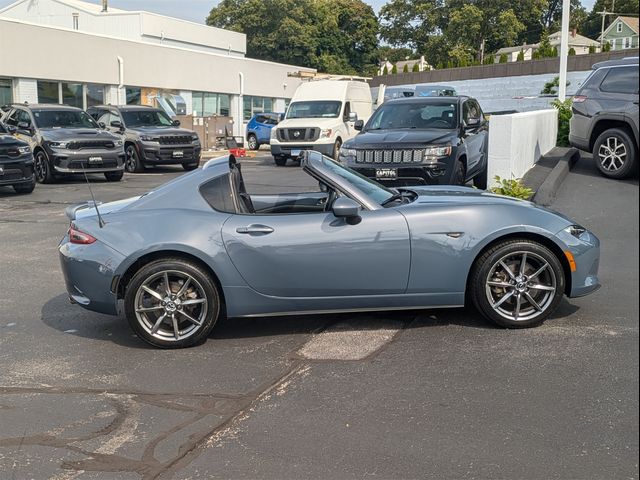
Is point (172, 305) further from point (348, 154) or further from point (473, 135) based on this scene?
point (473, 135)

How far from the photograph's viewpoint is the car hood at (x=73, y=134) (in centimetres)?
1877

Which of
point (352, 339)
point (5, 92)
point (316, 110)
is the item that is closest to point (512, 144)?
point (352, 339)

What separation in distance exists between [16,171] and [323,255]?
12.2 m

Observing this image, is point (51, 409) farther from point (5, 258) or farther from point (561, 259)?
point (5, 258)

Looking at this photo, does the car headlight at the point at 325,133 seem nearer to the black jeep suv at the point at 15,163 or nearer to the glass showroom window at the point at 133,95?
the black jeep suv at the point at 15,163

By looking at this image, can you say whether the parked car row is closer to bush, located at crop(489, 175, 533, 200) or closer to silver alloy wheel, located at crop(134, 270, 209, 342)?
bush, located at crop(489, 175, 533, 200)

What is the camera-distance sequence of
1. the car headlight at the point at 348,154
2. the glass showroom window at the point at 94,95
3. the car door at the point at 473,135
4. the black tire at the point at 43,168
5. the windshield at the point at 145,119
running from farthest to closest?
the glass showroom window at the point at 94,95, the windshield at the point at 145,119, the black tire at the point at 43,168, the car door at the point at 473,135, the car headlight at the point at 348,154

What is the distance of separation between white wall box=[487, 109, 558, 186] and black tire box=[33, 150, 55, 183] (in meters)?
11.4

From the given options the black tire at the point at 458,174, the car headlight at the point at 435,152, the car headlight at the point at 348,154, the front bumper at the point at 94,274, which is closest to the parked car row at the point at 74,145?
the car headlight at the point at 348,154

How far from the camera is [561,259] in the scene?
235 inches

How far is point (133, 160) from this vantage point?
22.5 m

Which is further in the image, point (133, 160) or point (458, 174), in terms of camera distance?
point (133, 160)

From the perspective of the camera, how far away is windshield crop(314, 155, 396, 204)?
20.3ft

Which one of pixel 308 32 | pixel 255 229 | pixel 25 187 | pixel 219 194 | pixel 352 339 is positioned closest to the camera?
pixel 255 229
